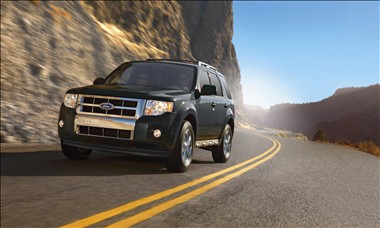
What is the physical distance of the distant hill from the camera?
131m

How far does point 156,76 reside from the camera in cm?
863

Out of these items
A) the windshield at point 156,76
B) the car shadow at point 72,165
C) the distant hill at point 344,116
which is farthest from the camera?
the distant hill at point 344,116

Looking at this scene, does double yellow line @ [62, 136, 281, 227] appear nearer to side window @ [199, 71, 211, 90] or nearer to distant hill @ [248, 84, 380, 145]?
side window @ [199, 71, 211, 90]

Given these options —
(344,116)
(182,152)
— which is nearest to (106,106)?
(182,152)

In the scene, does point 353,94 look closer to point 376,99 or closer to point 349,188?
point 376,99

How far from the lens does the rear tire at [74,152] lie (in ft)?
25.4

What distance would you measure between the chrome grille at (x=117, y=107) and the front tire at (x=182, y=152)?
82 cm

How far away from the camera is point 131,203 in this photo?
490cm

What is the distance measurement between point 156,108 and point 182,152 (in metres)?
0.89

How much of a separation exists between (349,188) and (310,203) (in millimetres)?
2123

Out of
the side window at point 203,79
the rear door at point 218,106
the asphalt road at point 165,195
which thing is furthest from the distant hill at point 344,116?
the asphalt road at point 165,195

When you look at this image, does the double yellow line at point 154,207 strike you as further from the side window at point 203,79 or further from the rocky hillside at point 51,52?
the rocky hillside at point 51,52

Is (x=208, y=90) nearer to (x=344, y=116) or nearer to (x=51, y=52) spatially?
(x=51, y=52)

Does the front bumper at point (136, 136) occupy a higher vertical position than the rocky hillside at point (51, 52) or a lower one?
lower
